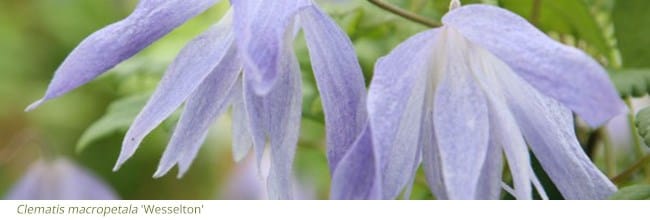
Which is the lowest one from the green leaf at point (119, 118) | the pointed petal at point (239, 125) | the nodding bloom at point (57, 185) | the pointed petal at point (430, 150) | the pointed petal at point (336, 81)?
the nodding bloom at point (57, 185)

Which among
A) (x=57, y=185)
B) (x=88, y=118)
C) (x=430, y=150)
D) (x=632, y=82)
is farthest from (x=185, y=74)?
(x=88, y=118)

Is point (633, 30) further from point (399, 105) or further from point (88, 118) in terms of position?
point (88, 118)

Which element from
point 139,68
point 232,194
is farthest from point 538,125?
point 232,194

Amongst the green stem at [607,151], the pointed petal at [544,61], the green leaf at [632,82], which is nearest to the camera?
the pointed petal at [544,61]

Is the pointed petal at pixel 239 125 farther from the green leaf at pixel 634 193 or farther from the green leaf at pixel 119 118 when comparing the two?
the green leaf at pixel 119 118

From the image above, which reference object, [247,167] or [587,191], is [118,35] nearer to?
[587,191]

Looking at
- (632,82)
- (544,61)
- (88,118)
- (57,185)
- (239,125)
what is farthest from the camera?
(88,118)

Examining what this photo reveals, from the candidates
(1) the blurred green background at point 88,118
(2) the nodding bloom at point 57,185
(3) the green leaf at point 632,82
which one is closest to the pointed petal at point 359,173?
(3) the green leaf at point 632,82
